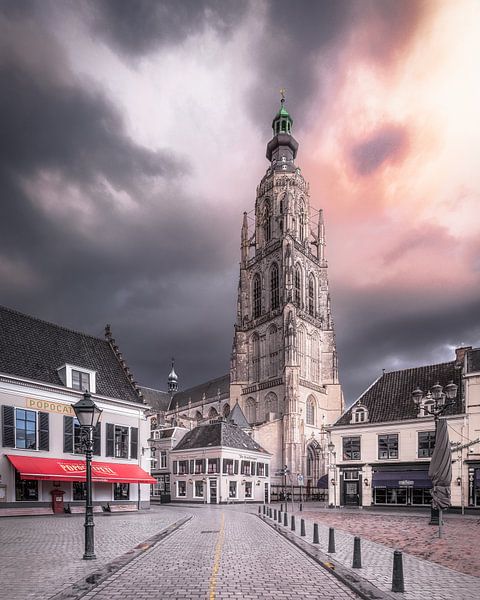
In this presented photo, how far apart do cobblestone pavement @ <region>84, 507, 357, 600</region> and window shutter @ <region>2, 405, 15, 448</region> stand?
16.0 m

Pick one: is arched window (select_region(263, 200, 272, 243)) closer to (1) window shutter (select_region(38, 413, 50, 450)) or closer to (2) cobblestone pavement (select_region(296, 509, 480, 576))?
(1) window shutter (select_region(38, 413, 50, 450))

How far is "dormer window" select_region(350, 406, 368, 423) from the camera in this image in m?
48.1

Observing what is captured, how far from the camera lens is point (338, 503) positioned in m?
47.9

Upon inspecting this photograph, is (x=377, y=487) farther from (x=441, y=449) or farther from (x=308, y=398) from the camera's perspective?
(x=308, y=398)

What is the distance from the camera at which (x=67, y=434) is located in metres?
33.4

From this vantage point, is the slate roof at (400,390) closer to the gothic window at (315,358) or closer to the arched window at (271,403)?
the arched window at (271,403)

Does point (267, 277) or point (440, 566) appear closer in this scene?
point (440, 566)

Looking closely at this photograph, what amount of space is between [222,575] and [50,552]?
5.86 metres

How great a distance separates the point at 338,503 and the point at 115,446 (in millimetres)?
21958

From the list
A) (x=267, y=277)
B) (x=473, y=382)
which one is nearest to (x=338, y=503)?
(x=473, y=382)

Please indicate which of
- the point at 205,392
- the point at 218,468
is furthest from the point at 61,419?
the point at 205,392

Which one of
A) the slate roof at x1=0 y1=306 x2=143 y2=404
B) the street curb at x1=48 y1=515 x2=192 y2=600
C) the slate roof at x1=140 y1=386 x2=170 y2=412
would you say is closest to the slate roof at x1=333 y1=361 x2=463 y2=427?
the slate roof at x1=0 y1=306 x2=143 y2=404

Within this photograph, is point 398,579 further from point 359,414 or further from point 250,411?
point 250,411

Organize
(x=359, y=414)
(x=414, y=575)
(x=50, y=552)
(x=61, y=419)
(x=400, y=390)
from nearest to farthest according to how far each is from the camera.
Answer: (x=414, y=575) < (x=50, y=552) < (x=61, y=419) < (x=400, y=390) < (x=359, y=414)
